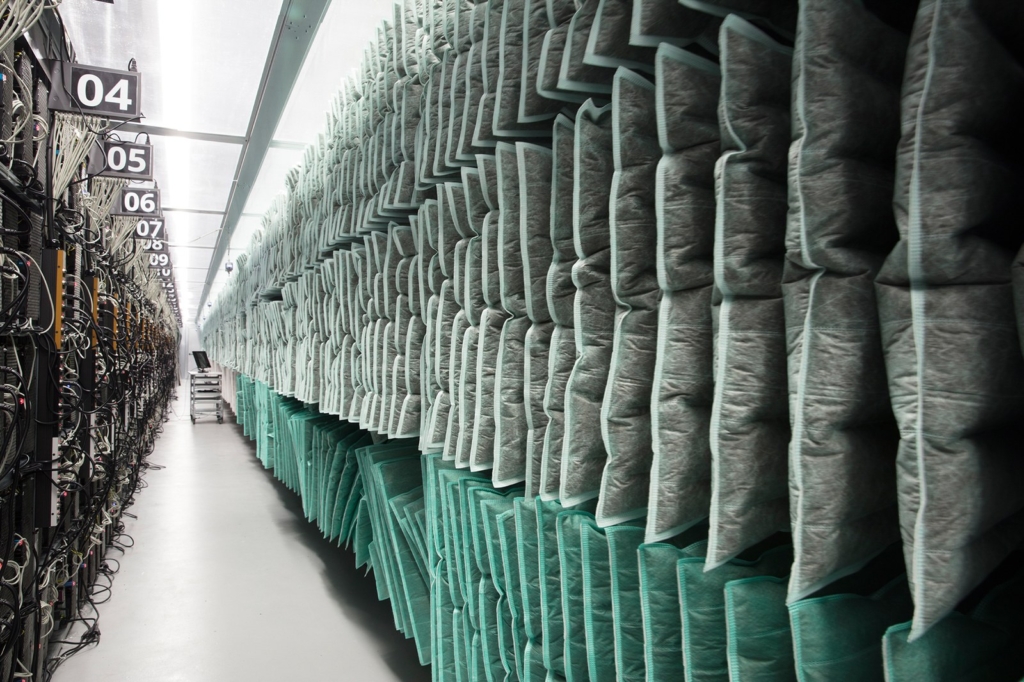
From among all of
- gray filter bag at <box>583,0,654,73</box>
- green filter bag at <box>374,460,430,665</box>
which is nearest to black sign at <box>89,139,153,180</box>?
green filter bag at <box>374,460,430,665</box>

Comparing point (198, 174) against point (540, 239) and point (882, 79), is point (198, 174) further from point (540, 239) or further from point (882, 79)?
point (882, 79)

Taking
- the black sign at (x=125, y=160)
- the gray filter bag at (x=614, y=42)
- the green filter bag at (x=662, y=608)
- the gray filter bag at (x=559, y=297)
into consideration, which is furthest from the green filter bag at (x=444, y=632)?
the black sign at (x=125, y=160)

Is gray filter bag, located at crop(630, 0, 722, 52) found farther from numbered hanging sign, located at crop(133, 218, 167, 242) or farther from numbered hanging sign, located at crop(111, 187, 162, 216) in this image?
numbered hanging sign, located at crop(133, 218, 167, 242)

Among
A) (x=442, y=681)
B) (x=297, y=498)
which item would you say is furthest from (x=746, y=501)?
(x=297, y=498)

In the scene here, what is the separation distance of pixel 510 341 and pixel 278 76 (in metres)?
4.04

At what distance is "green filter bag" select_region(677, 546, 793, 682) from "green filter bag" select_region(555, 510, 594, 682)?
1.26 ft

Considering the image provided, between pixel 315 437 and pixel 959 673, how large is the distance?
14.4 feet

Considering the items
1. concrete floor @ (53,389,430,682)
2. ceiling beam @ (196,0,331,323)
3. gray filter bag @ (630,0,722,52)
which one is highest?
ceiling beam @ (196,0,331,323)

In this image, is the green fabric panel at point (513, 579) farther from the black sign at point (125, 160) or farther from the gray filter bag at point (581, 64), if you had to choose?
the black sign at point (125, 160)

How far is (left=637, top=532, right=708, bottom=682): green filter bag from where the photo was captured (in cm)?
130

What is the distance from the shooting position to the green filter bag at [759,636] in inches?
44.0

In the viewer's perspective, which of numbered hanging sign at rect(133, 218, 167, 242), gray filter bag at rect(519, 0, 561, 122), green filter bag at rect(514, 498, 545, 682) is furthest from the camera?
numbered hanging sign at rect(133, 218, 167, 242)

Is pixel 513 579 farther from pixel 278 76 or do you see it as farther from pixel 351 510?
pixel 278 76

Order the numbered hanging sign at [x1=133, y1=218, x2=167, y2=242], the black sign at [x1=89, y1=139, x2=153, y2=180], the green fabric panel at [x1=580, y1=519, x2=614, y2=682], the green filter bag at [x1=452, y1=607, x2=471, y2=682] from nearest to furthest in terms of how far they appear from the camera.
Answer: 1. the green fabric panel at [x1=580, y1=519, x2=614, y2=682]
2. the green filter bag at [x1=452, y1=607, x2=471, y2=682]
3. the black sign at [x1=89, y1=139, x2=153, y2=180]
4. the numbered hanging sign at [x1=133, y1=218, x2=167, y2=242]
